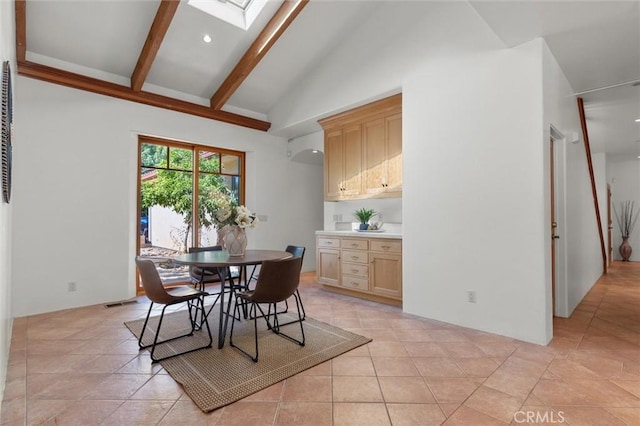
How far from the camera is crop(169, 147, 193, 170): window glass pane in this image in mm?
4851

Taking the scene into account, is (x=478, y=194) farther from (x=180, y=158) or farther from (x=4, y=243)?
(x=180, y=158)

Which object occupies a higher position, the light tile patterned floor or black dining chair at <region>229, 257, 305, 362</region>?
black dining chair at <region>229, 257, 305, 362</region>

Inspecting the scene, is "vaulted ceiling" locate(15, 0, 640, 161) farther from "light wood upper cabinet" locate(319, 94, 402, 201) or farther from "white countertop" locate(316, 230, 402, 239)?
"white countertop" locate(316, 230, 402, 239)

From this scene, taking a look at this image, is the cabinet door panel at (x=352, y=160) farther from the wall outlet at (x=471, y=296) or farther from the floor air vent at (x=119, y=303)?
the floor air vent at (x=119, y=303)

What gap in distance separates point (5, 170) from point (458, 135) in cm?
350

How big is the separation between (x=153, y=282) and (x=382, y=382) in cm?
182

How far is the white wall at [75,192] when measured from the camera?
3529 mm

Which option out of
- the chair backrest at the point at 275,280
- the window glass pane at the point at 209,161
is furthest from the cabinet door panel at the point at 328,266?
the window glass pane at the point at 209,161

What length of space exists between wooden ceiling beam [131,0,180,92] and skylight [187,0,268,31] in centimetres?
43

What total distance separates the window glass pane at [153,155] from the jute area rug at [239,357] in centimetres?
232

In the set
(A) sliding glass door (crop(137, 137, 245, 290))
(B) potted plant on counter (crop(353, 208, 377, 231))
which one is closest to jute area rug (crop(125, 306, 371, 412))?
(A) sliding glass door (crop(137, 137, 245, 290))

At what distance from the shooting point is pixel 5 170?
1.86 meters

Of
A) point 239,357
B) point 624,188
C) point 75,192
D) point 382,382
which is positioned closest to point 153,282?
point 239,357

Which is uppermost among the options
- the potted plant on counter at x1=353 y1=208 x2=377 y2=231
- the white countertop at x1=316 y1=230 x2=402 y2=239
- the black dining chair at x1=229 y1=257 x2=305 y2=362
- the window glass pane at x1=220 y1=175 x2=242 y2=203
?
the window glass pane at x1=220 y1=175 x2=242 y2=203
